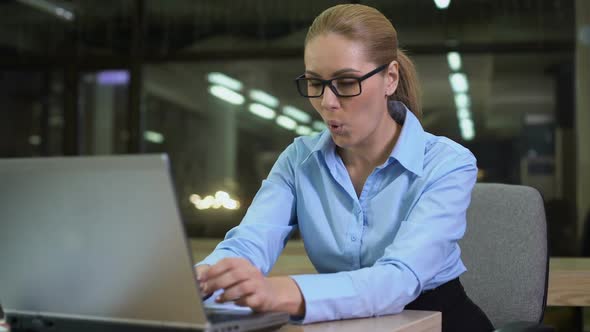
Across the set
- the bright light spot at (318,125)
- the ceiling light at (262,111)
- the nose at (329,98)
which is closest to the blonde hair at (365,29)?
the nose at (329,98)

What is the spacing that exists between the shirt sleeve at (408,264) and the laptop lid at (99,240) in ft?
0.90

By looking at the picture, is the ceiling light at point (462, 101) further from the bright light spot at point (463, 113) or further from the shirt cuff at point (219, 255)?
the shirt cuff at point (219, 255)

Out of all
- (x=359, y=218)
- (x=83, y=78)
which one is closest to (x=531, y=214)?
(x=359, y=218)

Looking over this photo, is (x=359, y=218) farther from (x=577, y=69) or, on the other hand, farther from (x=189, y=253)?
(x=577, y=69)

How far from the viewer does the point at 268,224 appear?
4.66 feet

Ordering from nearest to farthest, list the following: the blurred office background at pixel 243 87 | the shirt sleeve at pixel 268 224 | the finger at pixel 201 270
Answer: the finger at pixel 201 270 → the shirt sleeve at pixel 268 224 → the blurred office background at pixel 243 87

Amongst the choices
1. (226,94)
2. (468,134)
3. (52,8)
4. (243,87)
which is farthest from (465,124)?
(52,8)

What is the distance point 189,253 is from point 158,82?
4.98 metres

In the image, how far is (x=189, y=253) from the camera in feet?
2.61

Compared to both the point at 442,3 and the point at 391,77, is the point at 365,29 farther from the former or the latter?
the point at 442,3

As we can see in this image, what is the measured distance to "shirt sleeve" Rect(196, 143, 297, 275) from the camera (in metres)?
1.37

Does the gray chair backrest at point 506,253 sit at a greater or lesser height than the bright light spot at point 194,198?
greater

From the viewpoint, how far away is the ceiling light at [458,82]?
5098 millimetres

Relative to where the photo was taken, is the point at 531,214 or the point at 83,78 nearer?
the point at 531,214
